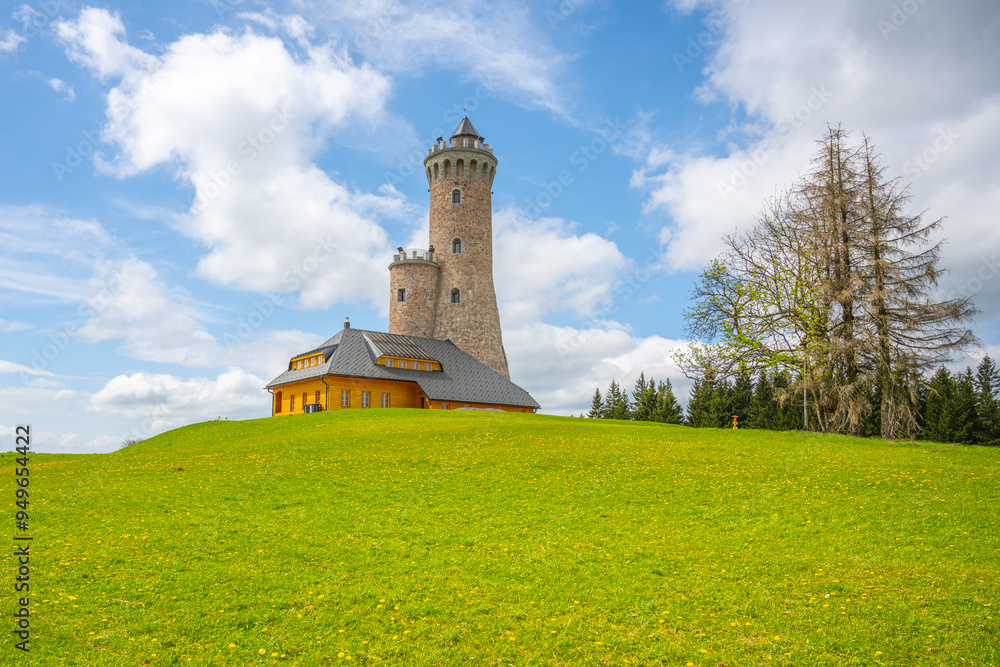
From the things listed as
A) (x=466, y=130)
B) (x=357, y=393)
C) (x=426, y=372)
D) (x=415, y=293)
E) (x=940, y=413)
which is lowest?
(x=940, y=413)

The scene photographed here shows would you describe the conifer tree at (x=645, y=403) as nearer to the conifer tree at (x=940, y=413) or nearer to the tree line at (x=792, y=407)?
the tree line at (x=792, y=407)

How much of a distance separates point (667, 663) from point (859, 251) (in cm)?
3368

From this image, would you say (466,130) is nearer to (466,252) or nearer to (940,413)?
(466,252)

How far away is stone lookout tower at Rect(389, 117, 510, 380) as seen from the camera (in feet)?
214

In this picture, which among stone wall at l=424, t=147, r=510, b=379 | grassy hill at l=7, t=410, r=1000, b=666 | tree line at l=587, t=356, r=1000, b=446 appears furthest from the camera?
stone wall at l=424, t=147, r=510, b=379

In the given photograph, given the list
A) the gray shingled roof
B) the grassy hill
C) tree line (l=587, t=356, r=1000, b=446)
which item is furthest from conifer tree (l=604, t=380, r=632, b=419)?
the grassy hill

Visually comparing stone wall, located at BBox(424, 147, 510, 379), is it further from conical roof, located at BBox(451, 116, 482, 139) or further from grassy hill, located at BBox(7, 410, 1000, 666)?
grassy hill, located at BBox(7, 410, 1000, 666)

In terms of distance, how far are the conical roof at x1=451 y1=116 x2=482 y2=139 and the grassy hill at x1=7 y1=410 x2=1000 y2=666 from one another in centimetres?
5245

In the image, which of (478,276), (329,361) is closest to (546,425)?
(329,361)

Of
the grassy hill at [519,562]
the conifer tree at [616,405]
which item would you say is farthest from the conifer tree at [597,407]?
the grassy hill at [519,562]

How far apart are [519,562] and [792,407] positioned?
57080 millimetres

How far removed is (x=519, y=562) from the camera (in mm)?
12945

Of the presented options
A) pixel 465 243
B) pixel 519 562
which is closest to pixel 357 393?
pixel 465 243

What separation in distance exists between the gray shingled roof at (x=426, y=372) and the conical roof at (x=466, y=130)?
2384 cm
